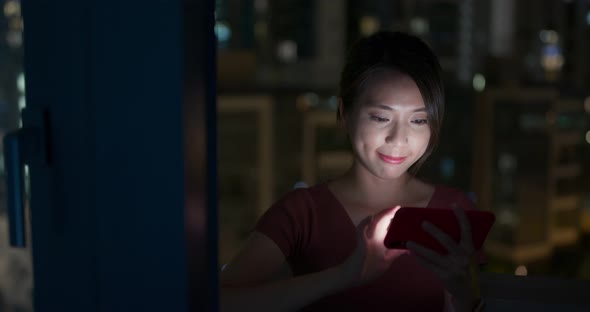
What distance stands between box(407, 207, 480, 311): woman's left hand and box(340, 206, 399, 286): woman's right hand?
54 mm

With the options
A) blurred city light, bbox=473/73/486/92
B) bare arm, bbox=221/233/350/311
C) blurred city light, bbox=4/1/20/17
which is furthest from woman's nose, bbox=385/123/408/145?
blurred city light, bbox=473/73/486/92

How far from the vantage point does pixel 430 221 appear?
0.81 m

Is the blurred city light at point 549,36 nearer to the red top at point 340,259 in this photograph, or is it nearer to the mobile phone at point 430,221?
the red top at point 340,259

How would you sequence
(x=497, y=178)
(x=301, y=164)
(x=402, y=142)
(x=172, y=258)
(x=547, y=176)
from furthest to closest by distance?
(x=547, y=176)
(x=497, y=178)
(x=301, y=164)
(x=402, y=142)
(x=172, y=258)

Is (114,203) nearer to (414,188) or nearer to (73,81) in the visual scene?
(73,81)

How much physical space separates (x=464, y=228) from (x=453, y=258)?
0.16ft

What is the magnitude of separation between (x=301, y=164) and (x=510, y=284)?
757 cm

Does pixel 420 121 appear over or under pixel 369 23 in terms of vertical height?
under

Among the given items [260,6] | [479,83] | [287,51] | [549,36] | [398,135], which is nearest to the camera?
[398,135]

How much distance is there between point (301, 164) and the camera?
343 inches

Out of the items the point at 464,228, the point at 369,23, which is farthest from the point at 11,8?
the point at 369,23

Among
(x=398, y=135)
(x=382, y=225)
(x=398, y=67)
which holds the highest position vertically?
(x=398, y=67)

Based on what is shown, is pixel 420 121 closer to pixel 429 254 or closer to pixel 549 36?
pixel 429 254

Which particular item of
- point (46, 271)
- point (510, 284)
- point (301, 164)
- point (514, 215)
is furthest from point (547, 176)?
point (46, 271)
